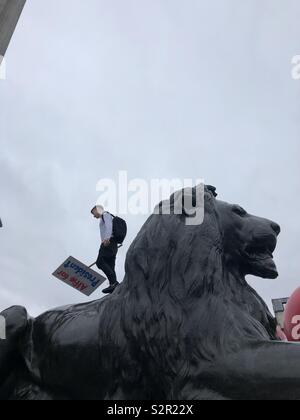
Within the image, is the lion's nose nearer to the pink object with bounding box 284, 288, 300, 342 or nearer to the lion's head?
the lion's head

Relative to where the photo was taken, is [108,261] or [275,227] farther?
[108,261]

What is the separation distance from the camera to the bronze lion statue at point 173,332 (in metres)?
2.06

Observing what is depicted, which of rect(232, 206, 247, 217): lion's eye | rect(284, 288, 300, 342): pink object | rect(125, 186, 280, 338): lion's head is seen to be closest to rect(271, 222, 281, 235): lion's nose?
rect(125, 186, 280, 338): lion's head

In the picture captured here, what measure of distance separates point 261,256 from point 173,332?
2.44 feet

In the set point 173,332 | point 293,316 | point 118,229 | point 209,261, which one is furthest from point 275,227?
point 293,316

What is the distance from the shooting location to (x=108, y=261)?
4406 millimetres

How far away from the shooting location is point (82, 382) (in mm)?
2387

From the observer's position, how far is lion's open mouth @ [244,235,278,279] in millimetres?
2621

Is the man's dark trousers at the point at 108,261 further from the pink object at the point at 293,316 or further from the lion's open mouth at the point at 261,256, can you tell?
the pink object at the point at 293,316

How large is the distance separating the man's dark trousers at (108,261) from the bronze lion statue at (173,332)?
1.61 meters

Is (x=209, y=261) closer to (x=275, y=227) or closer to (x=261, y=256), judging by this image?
(x=261, y=256)

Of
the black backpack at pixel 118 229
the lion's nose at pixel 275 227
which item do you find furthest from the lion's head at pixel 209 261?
the black backpack at pixel 118 229
